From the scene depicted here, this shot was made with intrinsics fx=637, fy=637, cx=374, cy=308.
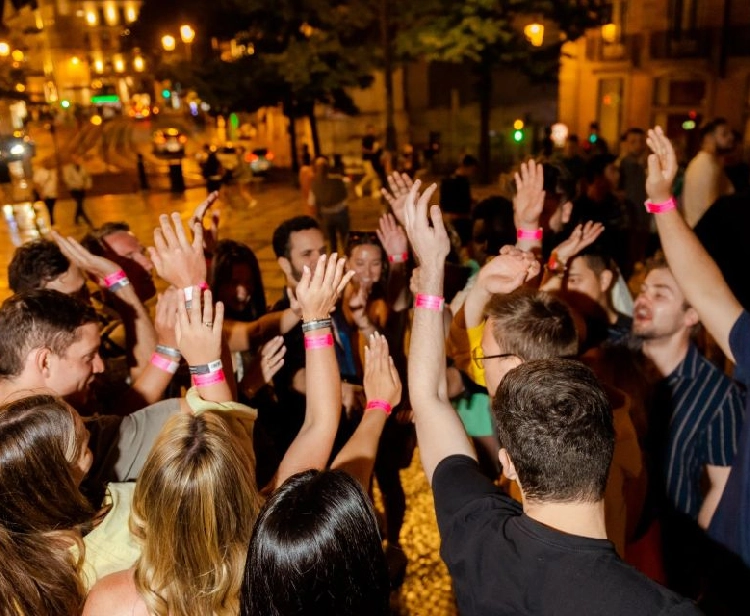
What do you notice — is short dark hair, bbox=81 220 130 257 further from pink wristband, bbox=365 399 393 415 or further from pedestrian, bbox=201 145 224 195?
pedestrian, bbox=201 145 224 195

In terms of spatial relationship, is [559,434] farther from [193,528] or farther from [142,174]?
[142,174]

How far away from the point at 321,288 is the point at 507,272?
89 centimetres

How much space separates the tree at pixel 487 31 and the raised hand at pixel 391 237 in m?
14.2

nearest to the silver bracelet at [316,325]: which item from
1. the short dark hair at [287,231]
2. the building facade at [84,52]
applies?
the short dark hair at [287,231]

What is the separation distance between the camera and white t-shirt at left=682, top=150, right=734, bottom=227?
6391 millimetres

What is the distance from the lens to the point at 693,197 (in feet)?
21.5

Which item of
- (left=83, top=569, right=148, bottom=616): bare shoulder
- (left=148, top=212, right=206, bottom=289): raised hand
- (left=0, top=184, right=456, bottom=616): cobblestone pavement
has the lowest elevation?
(left=0, top=184, right=456, bottom=616): cobblestone pavement

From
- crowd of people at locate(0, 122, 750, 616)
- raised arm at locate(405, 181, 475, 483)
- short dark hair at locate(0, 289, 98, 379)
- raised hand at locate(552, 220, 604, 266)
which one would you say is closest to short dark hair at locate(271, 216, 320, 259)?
crowd of people at locate(0, 122, 750, 616)

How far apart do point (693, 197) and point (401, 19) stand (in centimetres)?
1339

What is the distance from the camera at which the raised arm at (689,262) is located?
8.16 ft

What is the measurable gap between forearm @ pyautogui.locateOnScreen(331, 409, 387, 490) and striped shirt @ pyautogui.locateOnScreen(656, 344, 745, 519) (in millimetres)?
1426

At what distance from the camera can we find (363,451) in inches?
89.8

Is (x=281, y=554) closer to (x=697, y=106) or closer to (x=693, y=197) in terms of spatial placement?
(x=693, y=197)

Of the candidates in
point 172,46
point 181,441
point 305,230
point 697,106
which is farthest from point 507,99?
point 181,441
